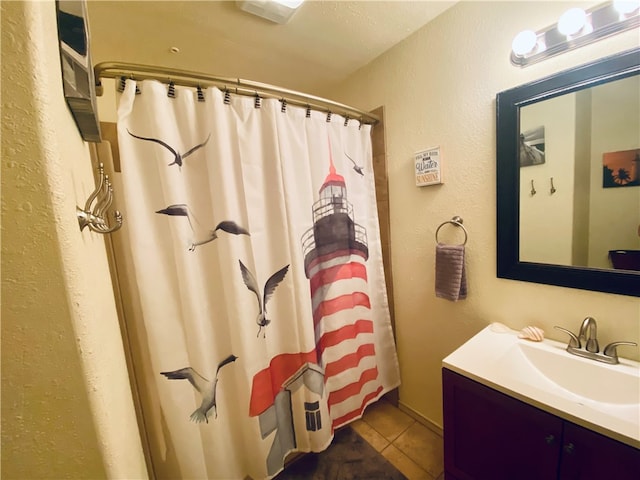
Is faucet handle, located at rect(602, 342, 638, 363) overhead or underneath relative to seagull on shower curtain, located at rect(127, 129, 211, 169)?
underneath

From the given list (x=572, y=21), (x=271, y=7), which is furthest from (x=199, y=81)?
(x=572, y=21)

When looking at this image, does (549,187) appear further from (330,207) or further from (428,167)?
(330,207)

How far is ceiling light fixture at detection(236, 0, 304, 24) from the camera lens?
104cm

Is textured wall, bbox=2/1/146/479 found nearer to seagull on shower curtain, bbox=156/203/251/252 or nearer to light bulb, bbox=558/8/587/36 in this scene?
seagull on shower curtain, bbox=156/203/251/252

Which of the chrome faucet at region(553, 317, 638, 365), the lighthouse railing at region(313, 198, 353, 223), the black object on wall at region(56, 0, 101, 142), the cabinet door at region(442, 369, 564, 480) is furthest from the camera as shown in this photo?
the lighthouse railing at region(313, 198, 353, 223)

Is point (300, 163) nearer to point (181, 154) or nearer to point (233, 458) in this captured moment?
point (181, 154)

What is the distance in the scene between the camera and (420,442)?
145cm

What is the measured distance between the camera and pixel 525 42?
961 millimetres

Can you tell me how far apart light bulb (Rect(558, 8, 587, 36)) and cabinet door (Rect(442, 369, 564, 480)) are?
129 cm

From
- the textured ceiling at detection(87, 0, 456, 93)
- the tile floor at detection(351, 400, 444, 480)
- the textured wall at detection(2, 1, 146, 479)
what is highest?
the textured ceiling at detection(87, 0, 456, 93)

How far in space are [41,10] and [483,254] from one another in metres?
1.52

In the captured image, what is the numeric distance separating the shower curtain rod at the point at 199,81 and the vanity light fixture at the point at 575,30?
2.62 ft

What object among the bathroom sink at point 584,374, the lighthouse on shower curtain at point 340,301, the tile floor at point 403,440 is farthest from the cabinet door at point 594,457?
the lighthouse on shower curtain at point 340,301

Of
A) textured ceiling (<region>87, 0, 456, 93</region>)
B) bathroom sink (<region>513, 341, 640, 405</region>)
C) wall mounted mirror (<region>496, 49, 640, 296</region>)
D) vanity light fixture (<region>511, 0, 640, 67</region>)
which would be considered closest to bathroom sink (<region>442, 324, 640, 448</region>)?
bathroom sink (<region>513, 341, 640, 405</region>)
